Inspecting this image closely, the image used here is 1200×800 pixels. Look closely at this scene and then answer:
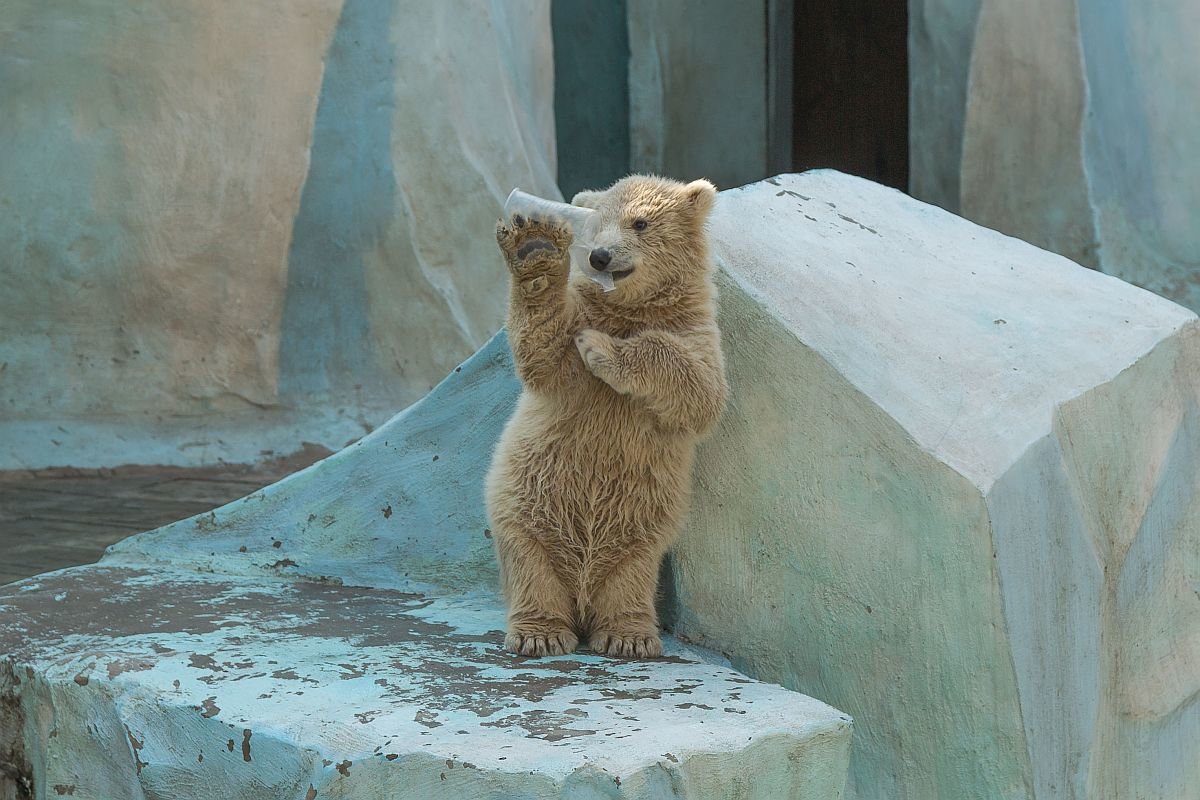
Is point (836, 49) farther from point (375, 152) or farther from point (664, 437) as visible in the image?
point (664, 437)

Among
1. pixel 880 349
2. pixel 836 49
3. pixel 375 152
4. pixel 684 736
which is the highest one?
pixel 836 49

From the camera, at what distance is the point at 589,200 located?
2646mm

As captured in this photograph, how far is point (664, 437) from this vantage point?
102 inches

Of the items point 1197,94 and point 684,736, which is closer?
point 684,736

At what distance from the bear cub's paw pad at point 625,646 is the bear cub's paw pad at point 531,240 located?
0.72m

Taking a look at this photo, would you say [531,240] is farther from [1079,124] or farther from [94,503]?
[1079,124]

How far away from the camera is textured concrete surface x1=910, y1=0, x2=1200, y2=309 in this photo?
672 centimetres

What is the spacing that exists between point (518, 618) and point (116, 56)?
3.97 metres

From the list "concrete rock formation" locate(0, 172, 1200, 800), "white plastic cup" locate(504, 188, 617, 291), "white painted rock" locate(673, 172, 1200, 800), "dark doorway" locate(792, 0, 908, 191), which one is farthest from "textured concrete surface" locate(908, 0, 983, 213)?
"white plastic cup" locate(504, 188, 617, 291)

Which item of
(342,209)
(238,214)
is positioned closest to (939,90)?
(342,209)

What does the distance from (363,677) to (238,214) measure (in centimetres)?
390

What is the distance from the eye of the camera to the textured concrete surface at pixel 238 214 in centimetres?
566

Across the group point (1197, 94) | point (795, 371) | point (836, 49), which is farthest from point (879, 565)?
point (836, 49)

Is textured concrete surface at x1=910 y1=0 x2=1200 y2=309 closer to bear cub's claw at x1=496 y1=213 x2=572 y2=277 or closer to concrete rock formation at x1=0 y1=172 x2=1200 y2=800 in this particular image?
concrete rock formation at x1=0 y1=172 x2=1200 y2=800
